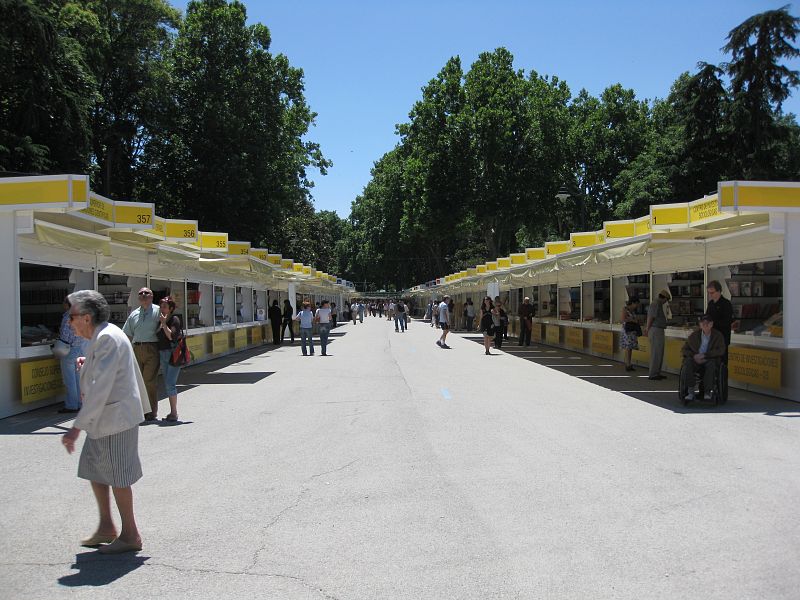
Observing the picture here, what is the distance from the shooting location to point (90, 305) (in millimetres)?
4691

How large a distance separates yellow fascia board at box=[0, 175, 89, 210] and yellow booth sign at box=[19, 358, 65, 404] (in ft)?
7.77

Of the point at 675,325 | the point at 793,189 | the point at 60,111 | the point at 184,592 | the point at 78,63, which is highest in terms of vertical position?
the point at 78,63

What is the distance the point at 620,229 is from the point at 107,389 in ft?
58.6

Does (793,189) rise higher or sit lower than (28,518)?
higher

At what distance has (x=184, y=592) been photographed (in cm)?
408

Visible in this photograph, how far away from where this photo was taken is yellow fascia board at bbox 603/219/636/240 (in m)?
19.8

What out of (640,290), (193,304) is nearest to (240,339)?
(193,304)

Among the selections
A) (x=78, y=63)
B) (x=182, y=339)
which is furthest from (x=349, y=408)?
(x=78, y=63)

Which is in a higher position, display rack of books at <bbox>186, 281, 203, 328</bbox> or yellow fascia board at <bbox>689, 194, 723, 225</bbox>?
yellow fascia board at <bbox>689, 194, 723, 225</bbox>

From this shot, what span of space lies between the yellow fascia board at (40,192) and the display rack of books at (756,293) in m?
11.5

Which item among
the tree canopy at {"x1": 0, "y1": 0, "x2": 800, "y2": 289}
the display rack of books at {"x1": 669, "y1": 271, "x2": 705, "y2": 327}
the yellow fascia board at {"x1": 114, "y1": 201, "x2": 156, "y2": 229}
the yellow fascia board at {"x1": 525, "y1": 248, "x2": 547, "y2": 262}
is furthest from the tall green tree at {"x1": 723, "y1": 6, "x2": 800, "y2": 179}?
the yellow fascia board at {"x1": 114, "y1": 201, "x2": 156, "y2": 229}

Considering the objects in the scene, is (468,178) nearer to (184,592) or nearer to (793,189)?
(793,189)

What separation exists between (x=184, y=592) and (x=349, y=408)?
22.8ft

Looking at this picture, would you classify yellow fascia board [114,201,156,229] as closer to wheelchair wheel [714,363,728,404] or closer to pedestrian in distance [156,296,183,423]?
pedestrian in distance [156,296,183,423]
